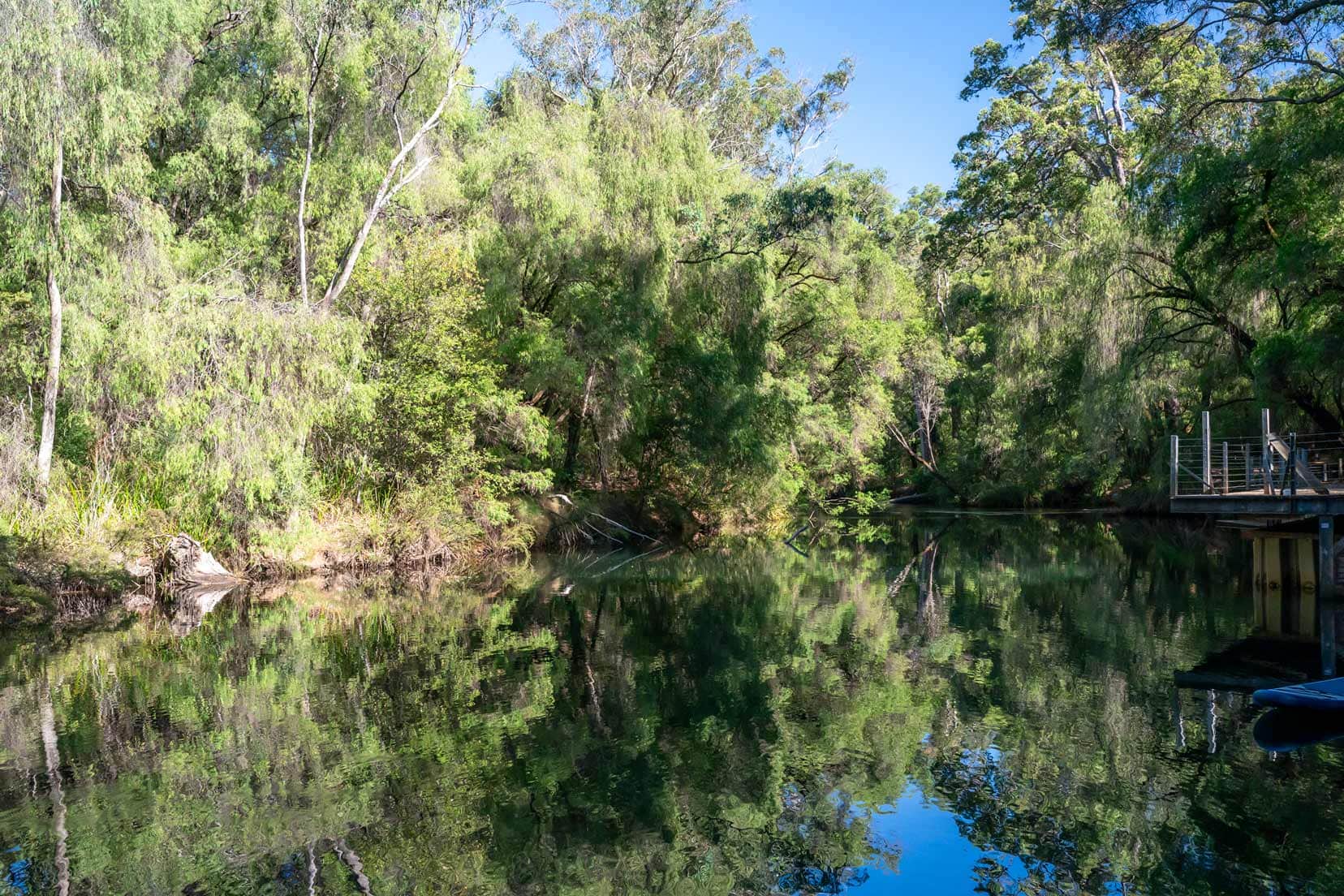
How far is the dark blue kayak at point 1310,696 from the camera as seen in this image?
27.6ft

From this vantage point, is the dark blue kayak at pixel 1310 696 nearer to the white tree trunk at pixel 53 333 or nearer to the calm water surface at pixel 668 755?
the calm water surface at pixel 668 755

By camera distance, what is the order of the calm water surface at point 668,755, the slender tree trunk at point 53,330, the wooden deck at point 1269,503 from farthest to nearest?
the slender tree trunk at point 53,330 → the wooden deck at point 1269,503 → the calm water surface at point 668,755

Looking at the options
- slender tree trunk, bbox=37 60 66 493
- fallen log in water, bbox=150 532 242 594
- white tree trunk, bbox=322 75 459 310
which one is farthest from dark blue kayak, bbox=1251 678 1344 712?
white tree trunk, bbox=322 75 459 310

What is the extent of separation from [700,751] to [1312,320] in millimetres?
14789

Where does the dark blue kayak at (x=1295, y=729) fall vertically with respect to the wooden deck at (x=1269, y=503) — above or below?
below

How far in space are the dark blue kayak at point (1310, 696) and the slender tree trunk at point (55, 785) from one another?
877 cm

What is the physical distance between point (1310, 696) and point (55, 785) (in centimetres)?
977

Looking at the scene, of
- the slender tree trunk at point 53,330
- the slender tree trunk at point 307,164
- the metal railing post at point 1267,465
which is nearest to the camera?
the metal railing post at point 1267,465

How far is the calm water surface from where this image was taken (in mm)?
6086

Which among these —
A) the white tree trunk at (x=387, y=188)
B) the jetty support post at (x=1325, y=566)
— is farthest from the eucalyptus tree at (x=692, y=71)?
the jetty support post at (x=1325, y=566)

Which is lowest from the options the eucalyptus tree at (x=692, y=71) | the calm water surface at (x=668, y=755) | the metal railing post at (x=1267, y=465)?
the calm water surface at (x=668, y=755)

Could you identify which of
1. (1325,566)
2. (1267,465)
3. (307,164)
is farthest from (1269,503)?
(307,164)

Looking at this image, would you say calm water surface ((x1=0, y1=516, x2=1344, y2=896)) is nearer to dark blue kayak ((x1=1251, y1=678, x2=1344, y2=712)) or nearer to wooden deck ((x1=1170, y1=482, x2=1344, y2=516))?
dark blue kayak ((x1=1251, y1=678, x2=1344, y2=712))

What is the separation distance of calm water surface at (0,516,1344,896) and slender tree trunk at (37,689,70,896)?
3 cm
